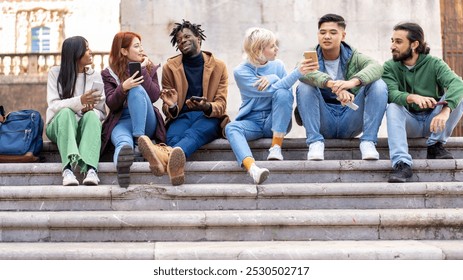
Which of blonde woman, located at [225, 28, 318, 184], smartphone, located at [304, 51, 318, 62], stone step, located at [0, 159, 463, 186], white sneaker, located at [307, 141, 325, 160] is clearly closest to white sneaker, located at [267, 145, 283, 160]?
blonde woman, located at [225, 28, 318, 184]

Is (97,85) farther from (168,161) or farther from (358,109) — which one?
(358,109)

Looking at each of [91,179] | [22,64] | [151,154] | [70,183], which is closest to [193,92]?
[151,154]

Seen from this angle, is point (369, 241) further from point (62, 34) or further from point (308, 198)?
point (62, 34)

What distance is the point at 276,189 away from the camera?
4.68m

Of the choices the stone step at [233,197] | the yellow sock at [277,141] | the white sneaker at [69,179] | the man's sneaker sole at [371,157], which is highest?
the yellow sock at [277,141]

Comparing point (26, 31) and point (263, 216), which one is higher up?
point (26, 31)

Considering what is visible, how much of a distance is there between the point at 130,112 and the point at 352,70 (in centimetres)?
192

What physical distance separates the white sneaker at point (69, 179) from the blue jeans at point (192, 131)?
887 mm

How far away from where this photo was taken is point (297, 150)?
575 centimetres

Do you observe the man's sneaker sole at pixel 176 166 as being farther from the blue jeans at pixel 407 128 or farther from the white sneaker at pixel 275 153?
the blue jeans at pixel 407 128

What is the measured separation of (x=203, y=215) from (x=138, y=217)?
434 millimetres

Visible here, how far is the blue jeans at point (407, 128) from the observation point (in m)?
4.96

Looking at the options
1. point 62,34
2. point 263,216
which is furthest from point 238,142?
point 62,34

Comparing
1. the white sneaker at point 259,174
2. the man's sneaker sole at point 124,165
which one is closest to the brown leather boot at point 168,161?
the man's sneaker sole at point 124,165
